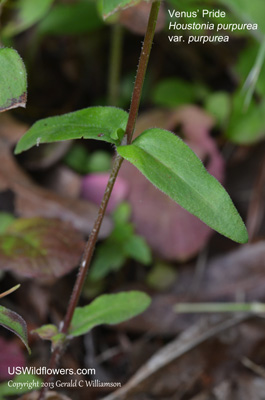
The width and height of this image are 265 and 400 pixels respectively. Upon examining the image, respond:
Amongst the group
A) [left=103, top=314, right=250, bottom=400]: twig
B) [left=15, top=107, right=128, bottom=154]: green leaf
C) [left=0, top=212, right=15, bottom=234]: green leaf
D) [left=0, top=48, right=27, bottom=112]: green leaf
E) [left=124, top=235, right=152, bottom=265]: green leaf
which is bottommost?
[left=103, top=314, right=250, bottom=400]: twig

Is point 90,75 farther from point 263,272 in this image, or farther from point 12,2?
point 263,272

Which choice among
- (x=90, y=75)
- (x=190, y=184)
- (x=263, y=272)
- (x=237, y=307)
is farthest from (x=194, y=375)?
(x=90, y=75)

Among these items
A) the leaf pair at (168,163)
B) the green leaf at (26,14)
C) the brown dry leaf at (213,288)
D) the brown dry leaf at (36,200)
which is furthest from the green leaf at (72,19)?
the leaf pair at (168,163)

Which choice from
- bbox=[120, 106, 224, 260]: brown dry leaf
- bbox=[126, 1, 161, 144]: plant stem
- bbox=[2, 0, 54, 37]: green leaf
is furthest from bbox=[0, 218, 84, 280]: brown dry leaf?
bbox=[2, 0, 54, 37]: green leaf

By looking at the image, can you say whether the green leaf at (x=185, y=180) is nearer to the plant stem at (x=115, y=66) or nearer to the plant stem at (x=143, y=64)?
the plant stem at (x=143, y=64)

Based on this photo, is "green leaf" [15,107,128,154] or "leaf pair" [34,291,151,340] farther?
"leaf pair" [34,291,151,340]

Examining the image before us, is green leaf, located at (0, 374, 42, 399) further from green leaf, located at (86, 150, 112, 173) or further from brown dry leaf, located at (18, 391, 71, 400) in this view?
green leaf, located at (86, 150, 112, 173)

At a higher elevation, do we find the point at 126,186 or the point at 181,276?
the point at 126,186
